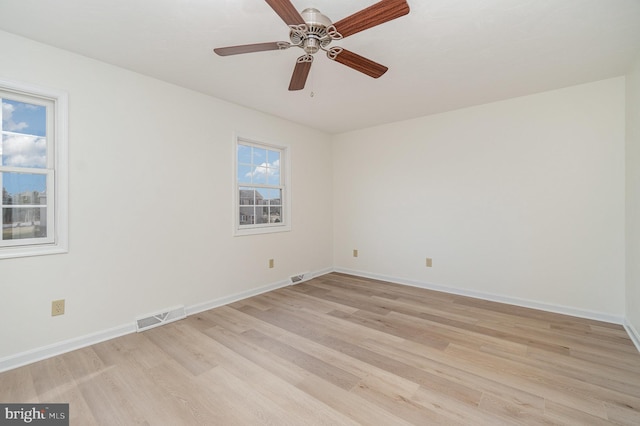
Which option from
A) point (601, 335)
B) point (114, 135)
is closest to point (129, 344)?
point (114, 135)

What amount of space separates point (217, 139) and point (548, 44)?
3266 mm

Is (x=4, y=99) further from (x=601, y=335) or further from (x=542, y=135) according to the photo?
(x=601, y=335)

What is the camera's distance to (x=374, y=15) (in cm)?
146

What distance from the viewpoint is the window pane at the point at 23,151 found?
215 centimetres

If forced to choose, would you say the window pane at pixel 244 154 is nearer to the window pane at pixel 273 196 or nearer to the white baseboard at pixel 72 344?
the window pane at pixel 273 196

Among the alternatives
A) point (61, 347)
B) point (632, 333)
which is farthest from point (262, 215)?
point (632, 333)

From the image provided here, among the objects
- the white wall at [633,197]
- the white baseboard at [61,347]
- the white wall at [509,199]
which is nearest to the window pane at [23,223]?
the white baseboard at [61,347]

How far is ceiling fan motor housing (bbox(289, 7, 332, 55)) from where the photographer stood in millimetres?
1598

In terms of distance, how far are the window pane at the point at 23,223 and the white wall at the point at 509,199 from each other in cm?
386

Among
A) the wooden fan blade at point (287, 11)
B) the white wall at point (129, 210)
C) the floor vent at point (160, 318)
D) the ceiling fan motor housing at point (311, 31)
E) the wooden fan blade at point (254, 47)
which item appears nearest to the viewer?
the wooden fan blade at point (287, 11)

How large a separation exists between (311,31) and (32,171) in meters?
2.43

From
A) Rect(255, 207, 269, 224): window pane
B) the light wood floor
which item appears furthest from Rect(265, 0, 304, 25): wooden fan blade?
Rect(255, 207, 269, 224): window pane

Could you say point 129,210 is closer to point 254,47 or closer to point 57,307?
point 57,307

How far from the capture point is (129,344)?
95.0 inches
